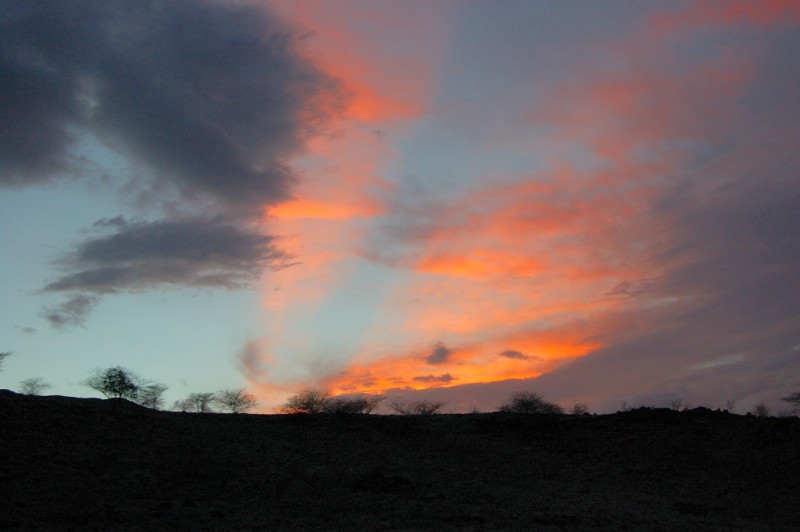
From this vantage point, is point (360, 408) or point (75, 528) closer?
point (75, 528)

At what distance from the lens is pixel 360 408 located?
60500 mm

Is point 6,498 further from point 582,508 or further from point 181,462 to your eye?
point 582,508

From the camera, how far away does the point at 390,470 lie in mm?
35344

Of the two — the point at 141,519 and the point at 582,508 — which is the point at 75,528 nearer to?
the point at 141,519

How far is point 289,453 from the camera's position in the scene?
1471 inches

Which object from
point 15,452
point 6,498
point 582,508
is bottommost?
point 582,508

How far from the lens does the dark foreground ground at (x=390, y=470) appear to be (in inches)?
1046

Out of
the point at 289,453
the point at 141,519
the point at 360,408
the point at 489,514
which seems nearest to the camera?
the point at 141,519

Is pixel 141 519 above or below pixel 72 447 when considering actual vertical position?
below

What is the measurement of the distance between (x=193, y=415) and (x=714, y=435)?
3259 centimetres

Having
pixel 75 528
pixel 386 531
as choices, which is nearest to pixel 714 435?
pixel 386 531

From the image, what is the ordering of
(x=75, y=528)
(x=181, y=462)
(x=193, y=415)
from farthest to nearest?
(x=193, y=415) < (x=181, y=462) < (x=75, y=528)

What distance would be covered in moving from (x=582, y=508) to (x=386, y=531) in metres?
9.59

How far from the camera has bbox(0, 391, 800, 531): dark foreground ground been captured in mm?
26562
